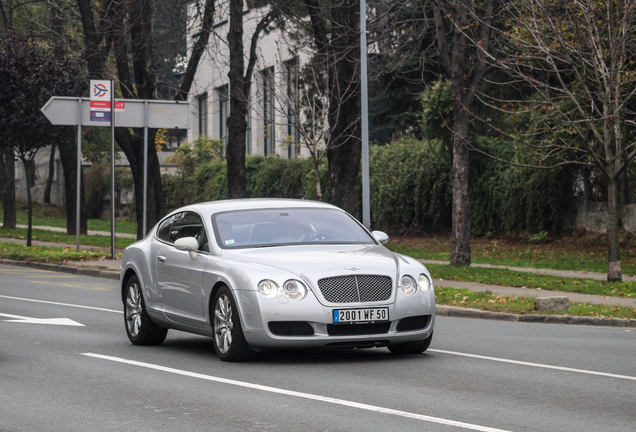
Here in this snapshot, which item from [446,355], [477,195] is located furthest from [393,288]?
[477,195]

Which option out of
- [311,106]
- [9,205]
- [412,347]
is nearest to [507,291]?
[412,347]

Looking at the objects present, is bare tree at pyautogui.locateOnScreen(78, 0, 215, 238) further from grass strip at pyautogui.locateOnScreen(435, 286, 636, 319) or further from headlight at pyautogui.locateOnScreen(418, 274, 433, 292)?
headlight at pyautogui.locateOnScreen(418, 274, 433, 292)

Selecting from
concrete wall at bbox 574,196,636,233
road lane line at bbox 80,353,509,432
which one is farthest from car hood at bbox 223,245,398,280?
concrete wall at bbox 574,196,636,233

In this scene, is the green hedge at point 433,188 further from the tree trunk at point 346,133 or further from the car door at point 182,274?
the car door at point 182,274

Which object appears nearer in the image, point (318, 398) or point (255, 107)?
point (318, 398)

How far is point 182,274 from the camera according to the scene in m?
10.4

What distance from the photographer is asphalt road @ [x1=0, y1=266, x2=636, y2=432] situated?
6703mm

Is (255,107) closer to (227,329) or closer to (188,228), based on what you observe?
(188,228)

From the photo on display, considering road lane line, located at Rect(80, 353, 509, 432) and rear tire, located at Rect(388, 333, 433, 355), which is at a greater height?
rear tire, located at Rect(388, 333, 433, 355)

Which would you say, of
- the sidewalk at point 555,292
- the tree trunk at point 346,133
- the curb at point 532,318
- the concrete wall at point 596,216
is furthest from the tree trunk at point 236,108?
the curb at point 532,318

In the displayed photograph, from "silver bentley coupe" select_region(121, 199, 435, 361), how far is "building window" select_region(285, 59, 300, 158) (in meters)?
13.9

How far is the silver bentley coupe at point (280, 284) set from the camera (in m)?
9.13

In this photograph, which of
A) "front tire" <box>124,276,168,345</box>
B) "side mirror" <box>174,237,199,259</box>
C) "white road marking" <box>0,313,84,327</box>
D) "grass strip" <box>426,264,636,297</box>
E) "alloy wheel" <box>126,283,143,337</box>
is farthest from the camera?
"grass strip" <box>426,264,636,297</box>

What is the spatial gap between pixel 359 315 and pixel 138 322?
10.1 ft
